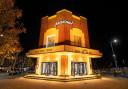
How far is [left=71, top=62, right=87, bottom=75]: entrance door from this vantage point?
21.9 meters

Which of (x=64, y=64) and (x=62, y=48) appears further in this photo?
(x=64, y=64)

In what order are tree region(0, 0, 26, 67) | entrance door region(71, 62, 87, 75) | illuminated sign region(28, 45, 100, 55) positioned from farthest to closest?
entrance door region(71, 62, 87, 75), illuminated sign region(28, 45, 100, 55), tree region(0, 0, 26, 67)

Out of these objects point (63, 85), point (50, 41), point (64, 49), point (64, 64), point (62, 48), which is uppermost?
point (50, 41)

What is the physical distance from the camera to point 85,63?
24.4 metres

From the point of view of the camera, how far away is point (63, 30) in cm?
2194

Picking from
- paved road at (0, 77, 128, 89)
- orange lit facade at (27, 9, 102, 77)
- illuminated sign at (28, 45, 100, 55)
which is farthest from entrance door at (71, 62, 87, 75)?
paved road at (0, 77, 128, 89)

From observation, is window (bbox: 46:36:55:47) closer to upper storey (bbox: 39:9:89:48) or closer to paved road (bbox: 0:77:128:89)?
upper storey (bbox: 39:9:89:48)

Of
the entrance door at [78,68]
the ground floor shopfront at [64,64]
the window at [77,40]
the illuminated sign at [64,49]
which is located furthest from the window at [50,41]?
the entrance door at [78,68]

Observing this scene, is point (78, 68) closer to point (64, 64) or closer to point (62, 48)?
point (64, 64)

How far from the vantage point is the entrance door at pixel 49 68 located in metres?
22.0

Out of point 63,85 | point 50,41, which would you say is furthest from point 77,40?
point 63,85

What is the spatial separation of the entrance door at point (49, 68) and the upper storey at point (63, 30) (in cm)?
356

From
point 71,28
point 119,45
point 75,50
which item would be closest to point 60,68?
point 75,50

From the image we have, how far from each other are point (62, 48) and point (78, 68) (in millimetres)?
6397
